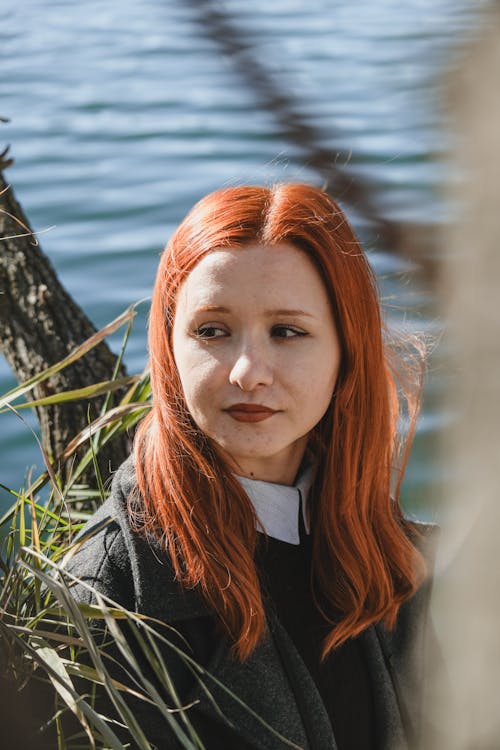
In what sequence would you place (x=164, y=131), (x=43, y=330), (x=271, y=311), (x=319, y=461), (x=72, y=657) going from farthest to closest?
1. (x=164, y=131)
2. (x=43, y=330)
3. (x=319, y=461)
4. (x=271, y=311)
5. (x=72, y=657)

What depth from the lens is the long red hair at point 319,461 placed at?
155cm

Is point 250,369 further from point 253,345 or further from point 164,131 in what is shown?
point 164,131

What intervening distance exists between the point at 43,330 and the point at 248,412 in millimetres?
1136

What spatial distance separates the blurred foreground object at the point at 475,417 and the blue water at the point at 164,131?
17 millimetres

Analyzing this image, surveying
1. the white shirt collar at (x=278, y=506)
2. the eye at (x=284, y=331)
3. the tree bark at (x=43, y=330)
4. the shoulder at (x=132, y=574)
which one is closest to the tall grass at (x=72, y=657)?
the shoulder at (x=132, y=574)

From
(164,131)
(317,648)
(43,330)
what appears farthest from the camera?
(164,131)

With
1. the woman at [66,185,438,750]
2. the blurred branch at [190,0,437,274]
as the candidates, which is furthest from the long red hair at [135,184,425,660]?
the blurred branch at [190,0,437,274]

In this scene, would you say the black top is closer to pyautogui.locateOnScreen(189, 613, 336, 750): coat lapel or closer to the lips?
pyautogui.locateOnScreen(189, 613, 336, 750): coat lapel

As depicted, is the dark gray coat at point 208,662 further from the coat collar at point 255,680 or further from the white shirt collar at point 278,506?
the white shirt collar at point 278,506

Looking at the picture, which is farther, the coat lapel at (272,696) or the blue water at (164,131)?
the coat lapel at (272,696)

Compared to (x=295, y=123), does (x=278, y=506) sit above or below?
below

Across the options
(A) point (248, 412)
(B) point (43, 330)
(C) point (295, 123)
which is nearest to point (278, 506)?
(A) point (248, 412)

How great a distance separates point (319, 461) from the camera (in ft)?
5.78

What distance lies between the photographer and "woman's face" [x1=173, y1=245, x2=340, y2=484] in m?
1.50
